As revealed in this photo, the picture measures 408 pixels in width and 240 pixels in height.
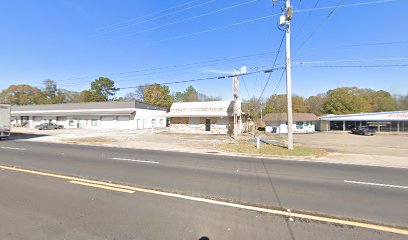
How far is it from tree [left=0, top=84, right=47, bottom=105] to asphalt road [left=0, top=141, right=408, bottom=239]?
78.0 m

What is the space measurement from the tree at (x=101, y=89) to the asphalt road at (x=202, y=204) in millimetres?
68749

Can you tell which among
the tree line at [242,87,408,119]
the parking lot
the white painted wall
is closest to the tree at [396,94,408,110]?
the tree line at [242,87,408,119]

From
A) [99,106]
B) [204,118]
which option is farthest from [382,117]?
[99,106]

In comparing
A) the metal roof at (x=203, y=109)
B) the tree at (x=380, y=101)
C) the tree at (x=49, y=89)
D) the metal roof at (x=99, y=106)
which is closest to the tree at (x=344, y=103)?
the tree at (x=380, y=101)

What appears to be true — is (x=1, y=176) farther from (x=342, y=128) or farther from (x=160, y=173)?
(x=342, y=128)

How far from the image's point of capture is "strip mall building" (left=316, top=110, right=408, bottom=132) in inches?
1421

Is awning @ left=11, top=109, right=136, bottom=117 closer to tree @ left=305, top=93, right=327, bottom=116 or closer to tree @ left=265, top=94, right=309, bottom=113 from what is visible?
tree @ left=265, top=94, right=309, bottom=113

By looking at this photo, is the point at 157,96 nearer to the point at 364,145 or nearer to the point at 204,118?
the point at 204,118

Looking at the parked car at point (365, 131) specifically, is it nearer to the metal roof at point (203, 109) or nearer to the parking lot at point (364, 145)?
the parking lot at point (364, 145)

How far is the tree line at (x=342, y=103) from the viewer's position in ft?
169

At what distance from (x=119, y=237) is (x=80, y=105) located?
1893 inches

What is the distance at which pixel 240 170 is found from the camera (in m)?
9.15

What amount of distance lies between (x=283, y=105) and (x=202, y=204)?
65.7m

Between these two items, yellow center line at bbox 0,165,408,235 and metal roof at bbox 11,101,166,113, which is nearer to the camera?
yellow center line at bbox 0,165,408,235
